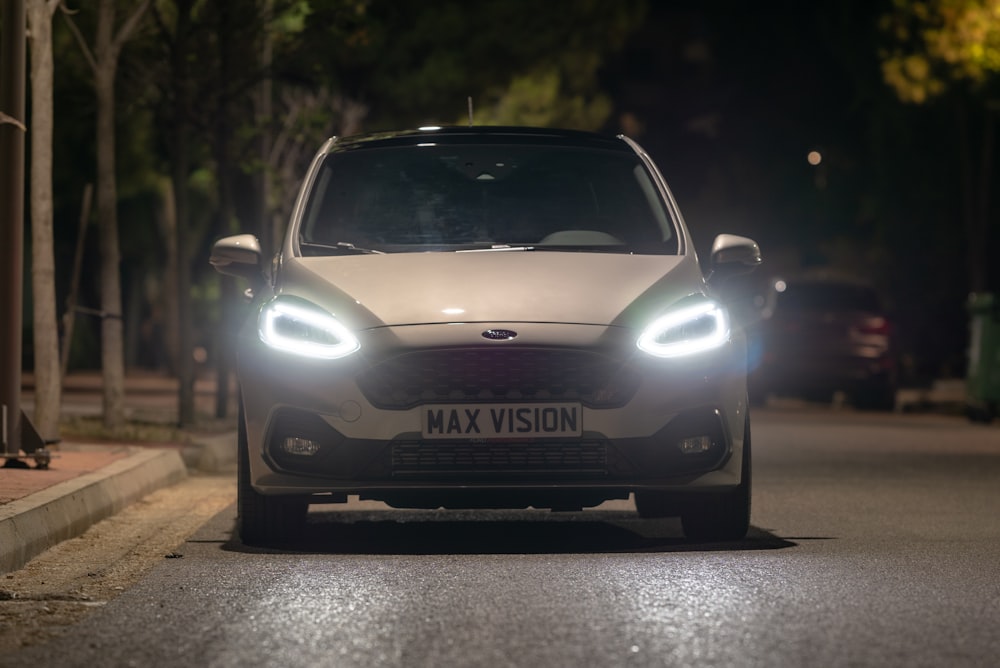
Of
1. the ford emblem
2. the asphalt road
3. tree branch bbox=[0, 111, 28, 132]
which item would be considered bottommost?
the asphalt road

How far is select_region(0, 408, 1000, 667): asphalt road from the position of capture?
20.7 ft

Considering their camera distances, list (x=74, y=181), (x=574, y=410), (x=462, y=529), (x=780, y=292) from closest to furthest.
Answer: (x=574, y=410) → (x=462, y=529) → (x=780, y=292) → (x=74, y=181)

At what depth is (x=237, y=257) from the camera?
9.56 meters

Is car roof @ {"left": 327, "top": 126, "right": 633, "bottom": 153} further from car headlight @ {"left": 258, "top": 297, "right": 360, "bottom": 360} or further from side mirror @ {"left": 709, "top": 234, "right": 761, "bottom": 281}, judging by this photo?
car headlight @ {"left": 258, "top": 297, "right": 360, "bottom": 360}

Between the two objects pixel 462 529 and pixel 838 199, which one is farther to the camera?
pixel 838 199

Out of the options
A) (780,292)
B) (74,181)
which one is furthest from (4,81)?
(74,181)

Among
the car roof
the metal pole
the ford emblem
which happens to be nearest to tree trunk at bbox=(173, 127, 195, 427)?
the metal pole

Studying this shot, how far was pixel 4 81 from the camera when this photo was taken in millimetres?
12250

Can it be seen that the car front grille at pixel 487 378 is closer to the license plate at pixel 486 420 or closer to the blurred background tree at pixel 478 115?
the license plate at pixel 486 420

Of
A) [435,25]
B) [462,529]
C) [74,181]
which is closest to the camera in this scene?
[462,529]

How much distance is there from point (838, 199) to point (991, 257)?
1009 centimetres

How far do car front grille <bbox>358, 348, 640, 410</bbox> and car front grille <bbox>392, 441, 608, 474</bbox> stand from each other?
0.62 ft

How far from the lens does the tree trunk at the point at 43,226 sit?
13547 millimetres

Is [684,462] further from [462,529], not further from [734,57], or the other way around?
[734,57]
